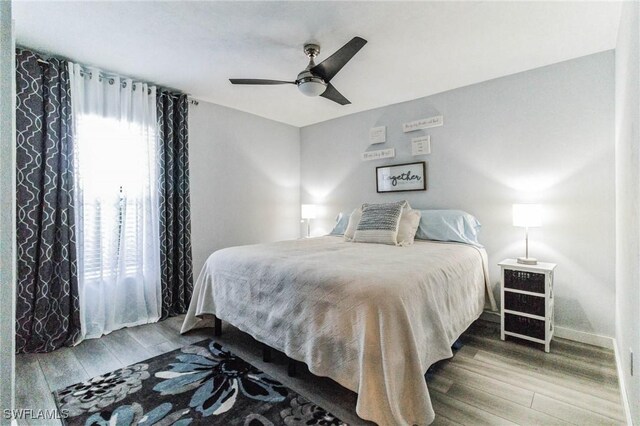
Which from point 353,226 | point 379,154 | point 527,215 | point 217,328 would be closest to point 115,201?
point 217,328

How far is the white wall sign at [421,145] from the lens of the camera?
11.2 ft

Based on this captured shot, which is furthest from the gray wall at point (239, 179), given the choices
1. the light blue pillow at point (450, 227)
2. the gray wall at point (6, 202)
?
the gray wall at point (6, 202)

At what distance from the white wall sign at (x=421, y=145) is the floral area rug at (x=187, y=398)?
9.25 ft

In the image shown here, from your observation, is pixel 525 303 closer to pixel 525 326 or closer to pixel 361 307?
pixel 525 326

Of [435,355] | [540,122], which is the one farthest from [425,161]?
[435,355]

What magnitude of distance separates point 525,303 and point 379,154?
227cm

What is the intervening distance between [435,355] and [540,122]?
2380 mm

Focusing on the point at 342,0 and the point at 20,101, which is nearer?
the point at 342,0

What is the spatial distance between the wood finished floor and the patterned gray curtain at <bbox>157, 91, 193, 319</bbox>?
1.99ft

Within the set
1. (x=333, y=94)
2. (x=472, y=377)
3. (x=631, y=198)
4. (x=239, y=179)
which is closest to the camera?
(x=631, y=198)

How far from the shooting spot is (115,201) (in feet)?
9.34

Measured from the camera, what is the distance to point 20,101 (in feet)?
7.64

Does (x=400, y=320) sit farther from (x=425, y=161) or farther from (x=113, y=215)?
(x=113, y=215)

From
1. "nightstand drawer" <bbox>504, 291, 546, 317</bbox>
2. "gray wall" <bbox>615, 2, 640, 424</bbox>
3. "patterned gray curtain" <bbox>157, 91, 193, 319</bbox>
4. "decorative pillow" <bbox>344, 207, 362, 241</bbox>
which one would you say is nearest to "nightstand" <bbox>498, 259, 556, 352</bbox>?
"nightstand drawer" <bbox>504, 291, 546, 317</bbox>
